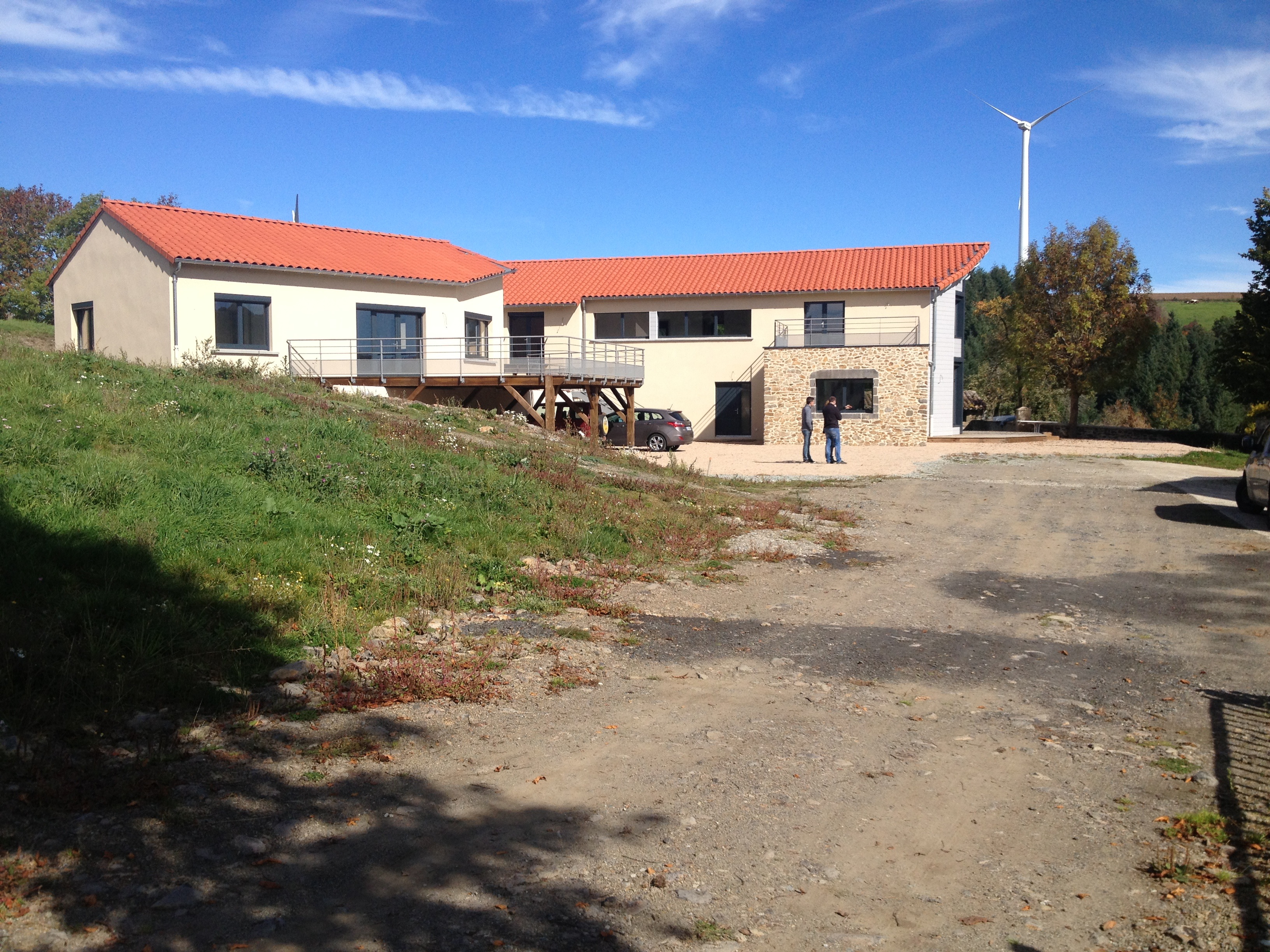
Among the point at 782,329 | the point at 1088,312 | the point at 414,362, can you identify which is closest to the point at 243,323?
the point at 414,362

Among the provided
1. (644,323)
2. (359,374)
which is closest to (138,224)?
(359,374)

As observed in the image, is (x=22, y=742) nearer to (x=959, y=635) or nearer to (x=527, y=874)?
(x=527, y=874)

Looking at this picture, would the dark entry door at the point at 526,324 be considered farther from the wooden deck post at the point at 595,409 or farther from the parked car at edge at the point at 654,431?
the wooden deck post at the point at 595,409

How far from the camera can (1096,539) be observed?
593 inches

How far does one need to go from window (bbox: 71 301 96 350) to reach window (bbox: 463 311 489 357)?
35.0 feet

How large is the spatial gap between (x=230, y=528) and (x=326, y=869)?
516 centimetres

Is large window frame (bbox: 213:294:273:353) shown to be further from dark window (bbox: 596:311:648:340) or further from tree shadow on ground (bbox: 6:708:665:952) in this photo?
tree shadow on ground (bbox: 6:708:665:952)

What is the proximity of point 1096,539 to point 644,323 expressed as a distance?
28.7m

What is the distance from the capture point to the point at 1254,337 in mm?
34781

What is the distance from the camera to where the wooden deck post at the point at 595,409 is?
96.2 ft

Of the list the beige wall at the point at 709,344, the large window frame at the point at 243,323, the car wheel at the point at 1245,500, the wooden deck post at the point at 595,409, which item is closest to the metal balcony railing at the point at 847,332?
the beige wall at the point at 709,344

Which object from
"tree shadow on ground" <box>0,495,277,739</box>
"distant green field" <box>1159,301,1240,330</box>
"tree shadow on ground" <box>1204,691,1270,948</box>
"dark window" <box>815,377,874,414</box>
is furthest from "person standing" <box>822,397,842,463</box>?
"distant green field" <box>1159,301,1240,330</box>

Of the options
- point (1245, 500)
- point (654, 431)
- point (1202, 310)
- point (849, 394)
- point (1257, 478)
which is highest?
point (1202, 310)

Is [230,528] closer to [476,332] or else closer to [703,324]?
[476,332]
